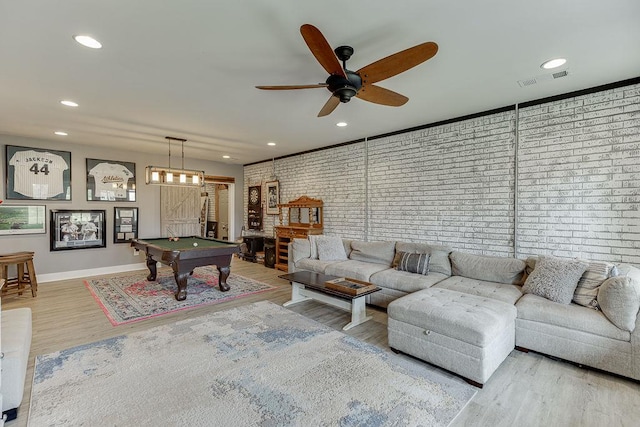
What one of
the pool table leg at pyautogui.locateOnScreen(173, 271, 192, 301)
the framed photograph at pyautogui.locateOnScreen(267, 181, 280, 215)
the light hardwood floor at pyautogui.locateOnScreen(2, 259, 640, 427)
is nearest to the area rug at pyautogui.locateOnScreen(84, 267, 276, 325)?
the pool table leg at pyautogui.locateOnScreen(173, 271, 192, 301)

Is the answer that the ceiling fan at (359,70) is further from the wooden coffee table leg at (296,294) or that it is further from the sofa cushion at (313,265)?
the sofa cushion at (313,265)

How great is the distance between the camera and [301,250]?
523 cm

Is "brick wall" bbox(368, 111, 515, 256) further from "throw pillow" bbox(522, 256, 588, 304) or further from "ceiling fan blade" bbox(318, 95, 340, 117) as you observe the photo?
"ceiling fan blade" bbox(318, 95, 340, 117)

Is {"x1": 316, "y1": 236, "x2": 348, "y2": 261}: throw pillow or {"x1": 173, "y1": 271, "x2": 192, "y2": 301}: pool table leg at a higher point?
{"x1": 316, "y1": 236, "x2": 348, "y2": 261}: throw pillow

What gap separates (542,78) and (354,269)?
10.2ft

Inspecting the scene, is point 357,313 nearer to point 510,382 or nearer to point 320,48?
point 510,382

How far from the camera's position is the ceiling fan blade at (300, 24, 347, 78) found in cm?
166

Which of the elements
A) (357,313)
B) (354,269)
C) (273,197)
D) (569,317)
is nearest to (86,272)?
(273,197)

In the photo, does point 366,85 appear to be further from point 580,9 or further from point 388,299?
point 388,299

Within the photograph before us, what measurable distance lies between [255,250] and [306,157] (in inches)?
107

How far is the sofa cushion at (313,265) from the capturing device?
4.77m

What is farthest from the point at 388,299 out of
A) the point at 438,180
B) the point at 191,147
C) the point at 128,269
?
the point at 128,269

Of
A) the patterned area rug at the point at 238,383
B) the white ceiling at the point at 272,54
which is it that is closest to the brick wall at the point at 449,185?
the white ceiling at the point at 272,54

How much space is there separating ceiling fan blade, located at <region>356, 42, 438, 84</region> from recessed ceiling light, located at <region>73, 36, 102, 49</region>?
203cm
